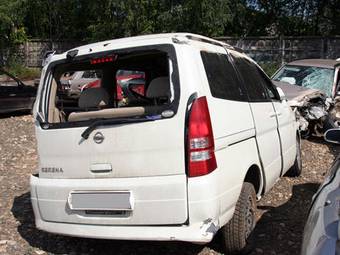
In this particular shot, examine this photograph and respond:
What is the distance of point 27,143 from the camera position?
10.4 metres

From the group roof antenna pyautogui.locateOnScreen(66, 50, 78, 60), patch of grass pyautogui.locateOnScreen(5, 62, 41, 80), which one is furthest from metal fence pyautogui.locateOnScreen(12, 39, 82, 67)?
roof antenna pyautogui.locateOnScreen(66, 50, 78, 60)

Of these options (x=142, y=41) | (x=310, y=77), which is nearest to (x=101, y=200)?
(x=142, y=41)

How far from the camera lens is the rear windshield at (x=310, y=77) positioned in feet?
39.3

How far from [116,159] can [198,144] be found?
0.70 metres

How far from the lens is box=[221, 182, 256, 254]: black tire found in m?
4.65

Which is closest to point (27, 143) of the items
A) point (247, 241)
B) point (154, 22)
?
point (247, 241)

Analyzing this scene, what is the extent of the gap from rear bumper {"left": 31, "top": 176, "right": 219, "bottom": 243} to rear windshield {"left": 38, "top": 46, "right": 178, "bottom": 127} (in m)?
0.56

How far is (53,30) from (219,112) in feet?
110

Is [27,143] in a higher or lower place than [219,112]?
lower

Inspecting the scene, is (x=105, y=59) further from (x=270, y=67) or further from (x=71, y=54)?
(x=270, y=67)

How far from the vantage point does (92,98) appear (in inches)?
211

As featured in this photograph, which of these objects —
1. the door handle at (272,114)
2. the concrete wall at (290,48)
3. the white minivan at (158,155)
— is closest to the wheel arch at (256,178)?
the white minivan at (158,155)

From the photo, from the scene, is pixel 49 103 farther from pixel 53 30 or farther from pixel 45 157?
pixel 53 30

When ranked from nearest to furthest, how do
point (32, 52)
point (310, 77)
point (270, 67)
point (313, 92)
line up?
point (313, 92), point (310, 77), point (270, 67), point (32, 52)
